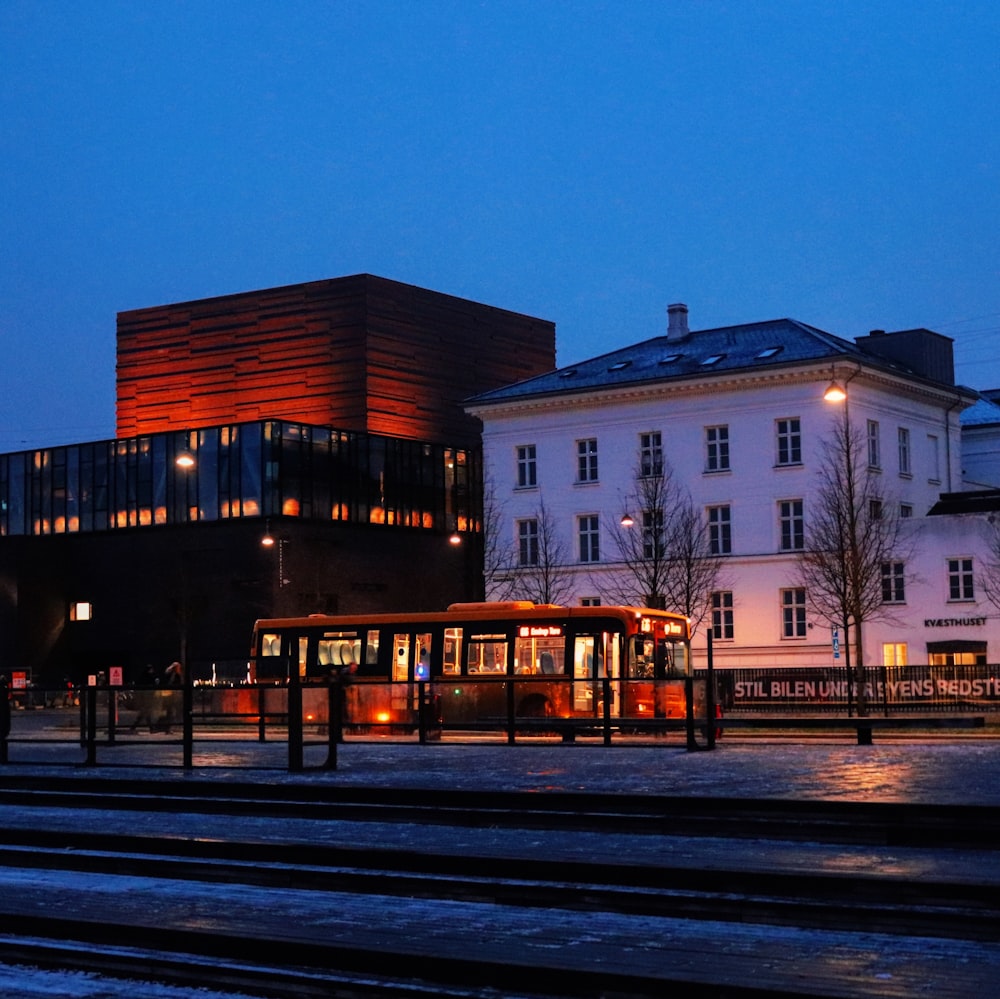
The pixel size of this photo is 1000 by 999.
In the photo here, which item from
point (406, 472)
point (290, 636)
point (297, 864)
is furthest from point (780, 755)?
point (406, 472)

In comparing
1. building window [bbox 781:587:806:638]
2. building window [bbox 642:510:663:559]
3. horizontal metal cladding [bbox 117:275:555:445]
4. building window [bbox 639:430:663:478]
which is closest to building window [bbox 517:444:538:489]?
building window [bbox 639:430:663:478]

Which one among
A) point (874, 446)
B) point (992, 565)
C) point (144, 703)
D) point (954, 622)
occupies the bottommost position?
point (144, 703)

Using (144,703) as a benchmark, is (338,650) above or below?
above

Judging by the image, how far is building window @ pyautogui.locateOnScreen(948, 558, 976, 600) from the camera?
6181 centimetres

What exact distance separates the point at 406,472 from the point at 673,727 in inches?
2369

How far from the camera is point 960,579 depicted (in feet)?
203

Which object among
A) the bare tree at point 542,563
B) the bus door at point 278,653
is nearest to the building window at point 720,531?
the bare tree at point 542,563

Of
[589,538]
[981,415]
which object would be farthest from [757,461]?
[981,415]

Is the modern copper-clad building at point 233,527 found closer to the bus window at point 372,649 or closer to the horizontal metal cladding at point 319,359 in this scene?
the horizontal metal cladding at point 319,359

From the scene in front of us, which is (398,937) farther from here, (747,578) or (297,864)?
(747,578)

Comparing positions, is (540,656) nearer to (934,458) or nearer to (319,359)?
(934,458)

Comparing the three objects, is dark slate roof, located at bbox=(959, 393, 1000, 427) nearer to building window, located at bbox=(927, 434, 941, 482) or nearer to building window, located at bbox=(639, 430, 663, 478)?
building window, located at bbox=(927, 434, 941, 482)

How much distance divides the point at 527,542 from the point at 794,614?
13.1m

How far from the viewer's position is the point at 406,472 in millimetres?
85188
